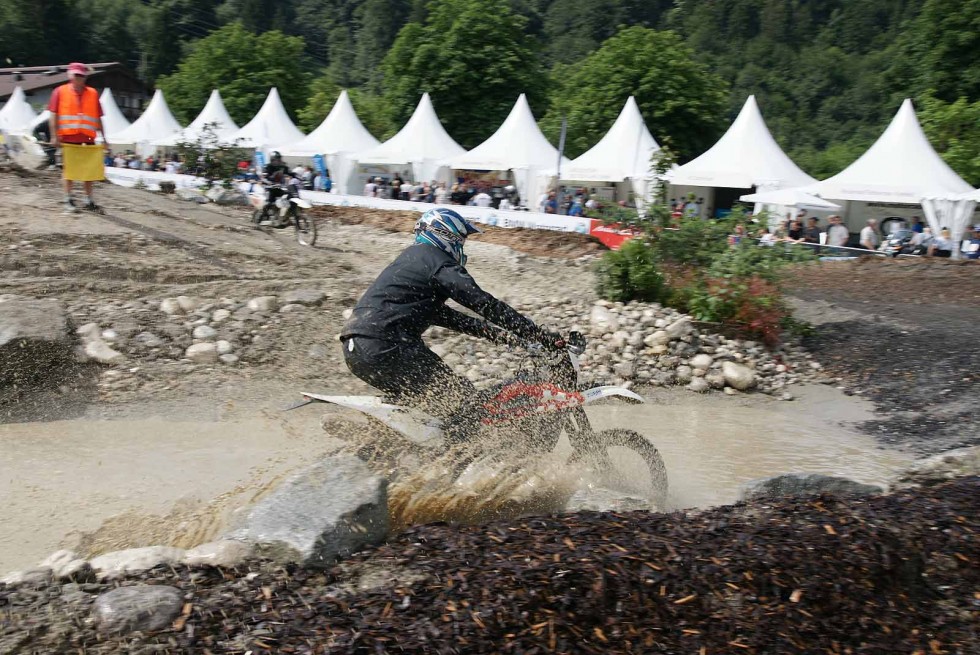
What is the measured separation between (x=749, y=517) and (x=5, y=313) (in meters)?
6.65

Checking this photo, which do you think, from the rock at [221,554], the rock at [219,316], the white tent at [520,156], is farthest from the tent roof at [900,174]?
the rock at [221,554]

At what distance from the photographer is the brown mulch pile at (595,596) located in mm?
3168

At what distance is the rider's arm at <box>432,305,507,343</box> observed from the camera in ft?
17.0

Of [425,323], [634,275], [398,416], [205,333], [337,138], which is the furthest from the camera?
[337,138]

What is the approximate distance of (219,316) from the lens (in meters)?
8.88

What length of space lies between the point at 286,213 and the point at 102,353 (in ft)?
24.5

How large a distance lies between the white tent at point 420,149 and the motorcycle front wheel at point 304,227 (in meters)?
11.7

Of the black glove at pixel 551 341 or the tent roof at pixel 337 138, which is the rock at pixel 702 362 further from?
the tent roof at pixel 337 138

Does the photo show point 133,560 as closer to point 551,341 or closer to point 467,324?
point 467,324

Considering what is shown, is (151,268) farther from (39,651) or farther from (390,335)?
(39,651)

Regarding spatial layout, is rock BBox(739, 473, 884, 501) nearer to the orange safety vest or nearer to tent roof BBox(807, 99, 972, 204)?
the orange safety vest

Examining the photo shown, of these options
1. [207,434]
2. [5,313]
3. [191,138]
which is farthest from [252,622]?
[191,138]

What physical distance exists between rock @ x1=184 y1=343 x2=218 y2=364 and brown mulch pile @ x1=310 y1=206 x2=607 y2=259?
7.10 metres

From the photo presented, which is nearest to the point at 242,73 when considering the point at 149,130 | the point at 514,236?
the point at 149,130
